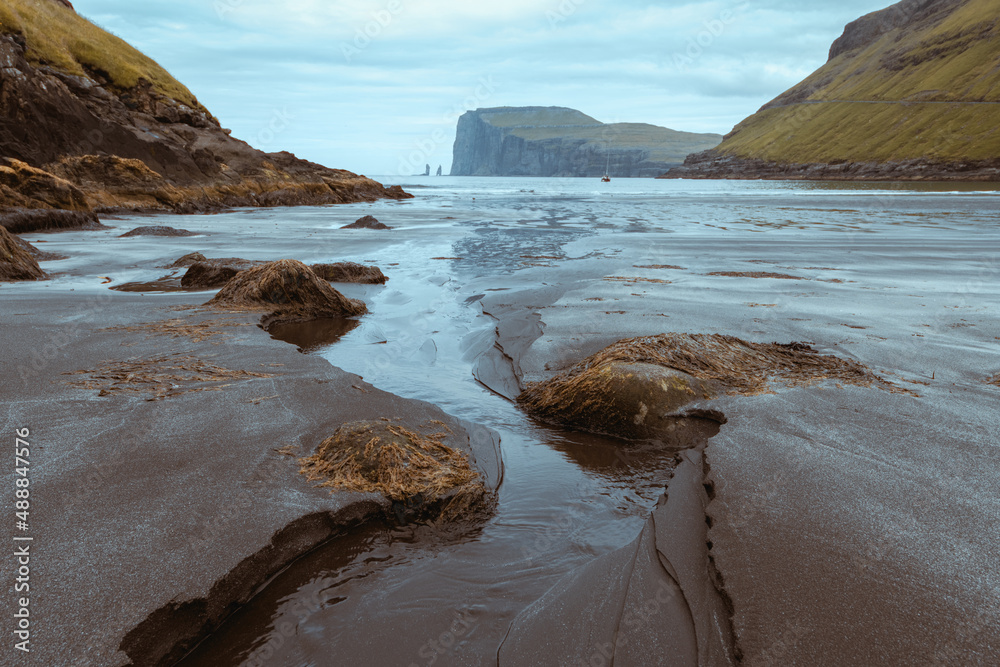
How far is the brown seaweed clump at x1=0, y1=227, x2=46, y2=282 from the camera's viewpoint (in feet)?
27.9

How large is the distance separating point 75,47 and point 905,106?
131 meters

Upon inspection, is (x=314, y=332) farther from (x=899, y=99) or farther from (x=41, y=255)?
(x=899, y=99)

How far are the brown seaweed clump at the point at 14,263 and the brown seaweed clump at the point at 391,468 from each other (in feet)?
27.4

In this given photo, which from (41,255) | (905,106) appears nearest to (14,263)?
(41,255)

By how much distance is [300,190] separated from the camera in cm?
3584

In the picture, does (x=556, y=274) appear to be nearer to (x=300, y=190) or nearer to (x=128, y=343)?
(x=128, y=343)

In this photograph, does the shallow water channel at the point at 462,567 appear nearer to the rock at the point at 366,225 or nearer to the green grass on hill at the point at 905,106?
the rock at the point at 366,225

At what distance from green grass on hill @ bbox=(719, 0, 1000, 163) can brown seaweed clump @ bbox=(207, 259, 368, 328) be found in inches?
3985

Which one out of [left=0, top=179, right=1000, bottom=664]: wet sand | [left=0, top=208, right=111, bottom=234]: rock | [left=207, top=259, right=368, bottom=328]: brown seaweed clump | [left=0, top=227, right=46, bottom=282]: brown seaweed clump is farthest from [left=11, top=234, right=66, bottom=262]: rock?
[left=207, top=259, right=368, bottom=328]: brown seaweed clump

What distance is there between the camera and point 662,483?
3.30 metres

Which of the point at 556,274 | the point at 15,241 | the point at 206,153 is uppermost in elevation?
the point at 206,153

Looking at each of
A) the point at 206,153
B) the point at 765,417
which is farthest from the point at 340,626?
the point at 206,153

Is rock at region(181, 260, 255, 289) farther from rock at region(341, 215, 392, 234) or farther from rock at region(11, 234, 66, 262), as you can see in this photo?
rock at region(341, 215, 392, 234)

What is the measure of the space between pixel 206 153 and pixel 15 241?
2718 cm
